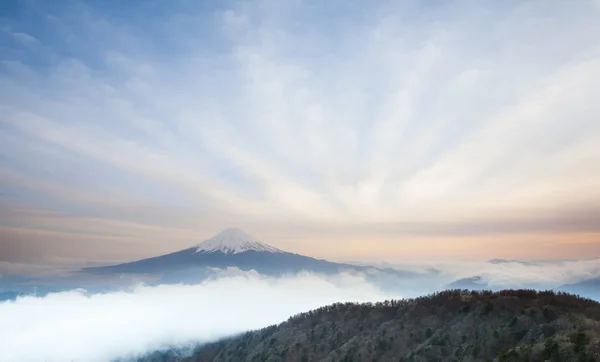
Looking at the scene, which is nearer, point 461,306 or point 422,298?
point 461,306

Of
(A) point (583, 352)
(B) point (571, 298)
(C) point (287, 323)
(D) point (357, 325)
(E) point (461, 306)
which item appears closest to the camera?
(A) point (583, 352)

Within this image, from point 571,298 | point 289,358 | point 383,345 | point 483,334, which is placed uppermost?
point 571,298

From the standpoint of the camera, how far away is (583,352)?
53562 mm

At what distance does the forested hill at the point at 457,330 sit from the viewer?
205 ft

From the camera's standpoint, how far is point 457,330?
9806cm

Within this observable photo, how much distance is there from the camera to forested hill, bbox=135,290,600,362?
62.6 metres

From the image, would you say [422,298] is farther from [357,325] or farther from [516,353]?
[516,353]

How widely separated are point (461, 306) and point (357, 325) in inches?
1788

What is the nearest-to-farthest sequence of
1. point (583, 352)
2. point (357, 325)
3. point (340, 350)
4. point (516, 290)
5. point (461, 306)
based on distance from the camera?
point (583, 352)
point (516, 290)
point (461, 306)
point (340, 350)
point (357, 325)

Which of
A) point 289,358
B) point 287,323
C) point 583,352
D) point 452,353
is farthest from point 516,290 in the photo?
point 287,323

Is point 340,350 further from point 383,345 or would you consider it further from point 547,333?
point 547,333

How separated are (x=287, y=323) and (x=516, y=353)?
146822 mm

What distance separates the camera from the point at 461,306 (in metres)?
110

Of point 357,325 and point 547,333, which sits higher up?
point 547,333
